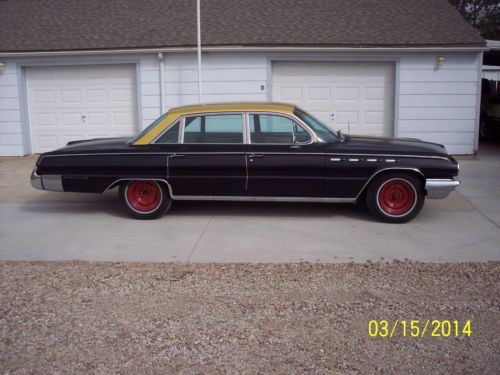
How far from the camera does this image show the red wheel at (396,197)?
24.9 ft

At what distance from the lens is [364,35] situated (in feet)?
43.2

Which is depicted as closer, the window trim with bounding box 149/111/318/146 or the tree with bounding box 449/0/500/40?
the window trim with bounding box 149/111/318/146

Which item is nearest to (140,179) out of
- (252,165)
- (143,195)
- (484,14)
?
(143,195)

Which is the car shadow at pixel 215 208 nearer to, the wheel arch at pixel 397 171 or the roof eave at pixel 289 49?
the wheel arch at pixel 397 171

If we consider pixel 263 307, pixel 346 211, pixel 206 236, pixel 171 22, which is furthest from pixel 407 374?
pixel 171 22

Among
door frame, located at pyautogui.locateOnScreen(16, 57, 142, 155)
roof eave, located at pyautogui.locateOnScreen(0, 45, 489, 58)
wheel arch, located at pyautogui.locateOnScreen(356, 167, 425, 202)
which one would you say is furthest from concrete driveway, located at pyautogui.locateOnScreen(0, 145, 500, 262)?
door frame, located at pyautogui.locateOnScreen(16, 57, 142, 155)

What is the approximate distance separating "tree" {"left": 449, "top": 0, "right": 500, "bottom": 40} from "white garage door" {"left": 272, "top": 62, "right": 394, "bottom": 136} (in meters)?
27.0

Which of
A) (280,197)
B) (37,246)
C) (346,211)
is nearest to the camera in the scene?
(37,246)

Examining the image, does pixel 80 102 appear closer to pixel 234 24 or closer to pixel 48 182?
pixel 234 24

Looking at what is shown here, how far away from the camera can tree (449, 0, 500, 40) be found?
37000 mm

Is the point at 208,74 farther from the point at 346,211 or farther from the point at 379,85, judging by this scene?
the point at 346,211

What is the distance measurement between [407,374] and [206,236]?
3814 mm

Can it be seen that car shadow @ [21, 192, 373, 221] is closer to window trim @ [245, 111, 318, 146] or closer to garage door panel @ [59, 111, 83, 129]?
window trim @ [245, 111, 318, 146]

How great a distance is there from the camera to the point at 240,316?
4695mm
